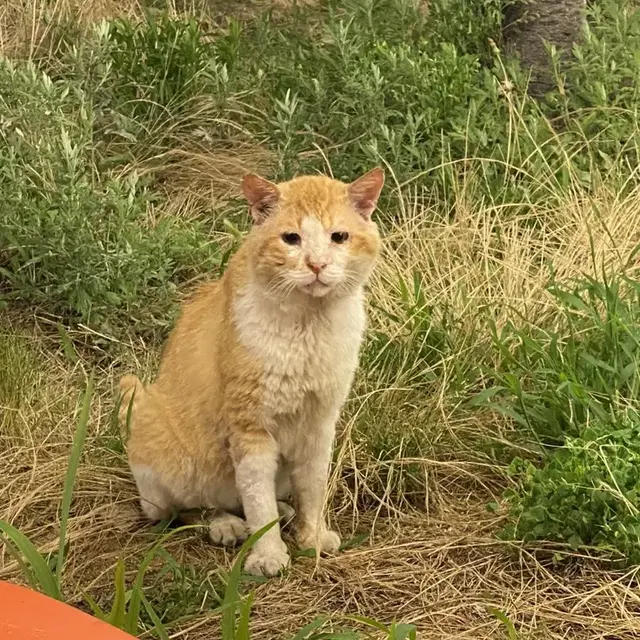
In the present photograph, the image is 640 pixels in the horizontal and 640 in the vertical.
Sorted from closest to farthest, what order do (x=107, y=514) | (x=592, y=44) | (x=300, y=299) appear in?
(x=300, y=299), (x=107, y=514), (x=592, y=44)

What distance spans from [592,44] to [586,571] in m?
2.60

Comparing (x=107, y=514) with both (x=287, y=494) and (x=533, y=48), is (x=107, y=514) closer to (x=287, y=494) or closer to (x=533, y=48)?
(x=287, y=494)

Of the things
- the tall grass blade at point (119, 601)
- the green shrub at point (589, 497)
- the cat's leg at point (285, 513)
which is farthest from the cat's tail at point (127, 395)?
the green shrub at point (589, 497)

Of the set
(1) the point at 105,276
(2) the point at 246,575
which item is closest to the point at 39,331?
(1) the point at 105,276

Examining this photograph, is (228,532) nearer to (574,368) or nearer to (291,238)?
(291,238)

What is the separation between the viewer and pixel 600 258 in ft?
12.0

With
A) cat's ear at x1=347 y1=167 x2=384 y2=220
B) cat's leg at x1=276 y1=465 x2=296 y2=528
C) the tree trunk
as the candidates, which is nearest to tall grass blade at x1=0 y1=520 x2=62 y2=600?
cat's leg at x1=276 y1=465 x2=296 y2=528

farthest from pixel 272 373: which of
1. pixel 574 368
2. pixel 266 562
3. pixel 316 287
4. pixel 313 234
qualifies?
pixel 574 368

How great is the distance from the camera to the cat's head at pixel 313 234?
247 cm

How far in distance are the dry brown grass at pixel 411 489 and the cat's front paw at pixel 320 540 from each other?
59 mm

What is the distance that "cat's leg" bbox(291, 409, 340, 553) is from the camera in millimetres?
2717

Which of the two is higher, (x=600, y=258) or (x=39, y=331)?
(x=600, y=258)

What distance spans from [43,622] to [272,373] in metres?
1.20

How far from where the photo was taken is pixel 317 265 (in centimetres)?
245
